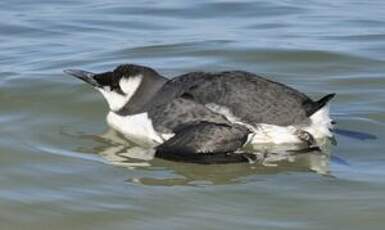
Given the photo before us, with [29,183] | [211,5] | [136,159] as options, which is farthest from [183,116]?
[211,5]

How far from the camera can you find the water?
6.72m

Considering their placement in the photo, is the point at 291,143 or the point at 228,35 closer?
the point at 291,143

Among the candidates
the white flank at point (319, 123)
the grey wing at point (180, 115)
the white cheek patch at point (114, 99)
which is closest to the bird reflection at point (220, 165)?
the white flank at point (319, 123)

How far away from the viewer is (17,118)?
29.8 feet

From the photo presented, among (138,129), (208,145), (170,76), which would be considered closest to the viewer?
(208,145)

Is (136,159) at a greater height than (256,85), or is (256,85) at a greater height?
(256,85)

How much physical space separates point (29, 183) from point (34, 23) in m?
6.84

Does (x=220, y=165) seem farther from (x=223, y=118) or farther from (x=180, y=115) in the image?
(x=180, y=115)

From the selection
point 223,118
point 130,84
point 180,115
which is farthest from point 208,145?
point 130,84

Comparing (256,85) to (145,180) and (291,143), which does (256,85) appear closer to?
(291,143)

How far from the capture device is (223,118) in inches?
314

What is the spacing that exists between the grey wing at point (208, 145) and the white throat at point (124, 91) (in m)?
0.88

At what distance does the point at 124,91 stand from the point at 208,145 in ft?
3.92

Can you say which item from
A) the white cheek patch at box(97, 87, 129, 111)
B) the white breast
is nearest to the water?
the white breast
